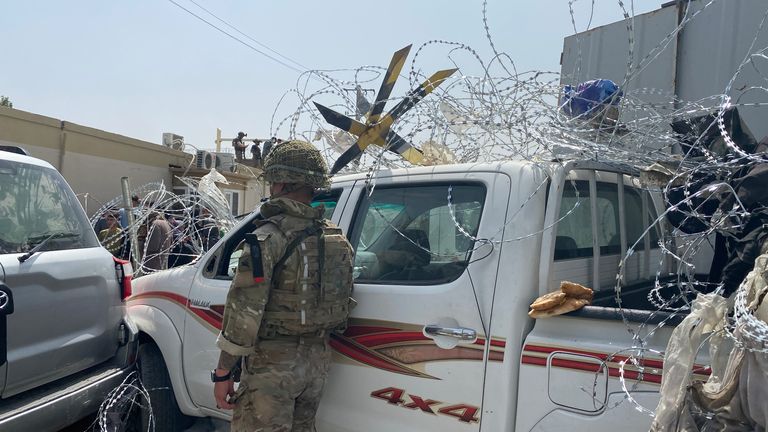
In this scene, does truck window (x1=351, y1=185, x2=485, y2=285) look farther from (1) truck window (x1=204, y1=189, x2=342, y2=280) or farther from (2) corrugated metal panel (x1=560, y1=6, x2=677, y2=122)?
(2) corrugated metal panel (x1=560, y1=6, x2=677, y2=122)

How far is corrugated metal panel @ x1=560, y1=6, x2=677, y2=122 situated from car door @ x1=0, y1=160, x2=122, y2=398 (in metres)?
3.89

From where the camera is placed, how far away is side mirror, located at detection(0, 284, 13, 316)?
2.81m

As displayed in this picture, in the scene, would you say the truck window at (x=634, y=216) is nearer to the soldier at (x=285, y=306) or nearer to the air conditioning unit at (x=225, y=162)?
the soldier at (x=285, y=306)

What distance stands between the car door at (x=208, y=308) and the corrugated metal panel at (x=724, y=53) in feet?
10.6

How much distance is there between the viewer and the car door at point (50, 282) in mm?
3002

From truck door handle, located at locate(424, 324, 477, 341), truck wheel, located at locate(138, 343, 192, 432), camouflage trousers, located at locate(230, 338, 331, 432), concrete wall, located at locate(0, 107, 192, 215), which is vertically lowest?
truck wheel, located at locate(138, 343, 192, 432)

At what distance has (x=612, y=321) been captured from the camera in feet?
7.07

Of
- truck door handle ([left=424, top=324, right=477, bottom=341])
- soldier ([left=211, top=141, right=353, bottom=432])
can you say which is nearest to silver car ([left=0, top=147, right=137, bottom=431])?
soldier ([left=211, top=141, right=353, bottom=432])

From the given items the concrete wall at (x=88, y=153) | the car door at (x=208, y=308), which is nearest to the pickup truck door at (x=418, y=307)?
the car door at (x=208, y=308)

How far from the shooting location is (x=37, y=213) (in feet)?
11.2

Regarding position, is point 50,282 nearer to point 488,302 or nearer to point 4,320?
point 4,320

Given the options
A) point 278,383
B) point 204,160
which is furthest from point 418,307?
point 204,160

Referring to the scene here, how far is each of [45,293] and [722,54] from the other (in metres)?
4.97

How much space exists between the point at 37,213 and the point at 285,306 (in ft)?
6.08
